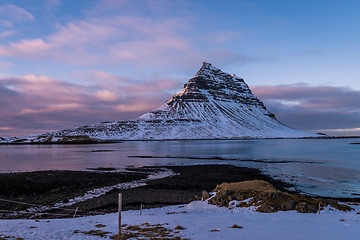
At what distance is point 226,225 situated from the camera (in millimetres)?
16391

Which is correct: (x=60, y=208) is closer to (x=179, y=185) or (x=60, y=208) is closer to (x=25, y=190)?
(x=25, y=190)

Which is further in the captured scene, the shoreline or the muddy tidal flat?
the shoreline

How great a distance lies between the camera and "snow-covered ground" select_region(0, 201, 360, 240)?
14430 millimetres

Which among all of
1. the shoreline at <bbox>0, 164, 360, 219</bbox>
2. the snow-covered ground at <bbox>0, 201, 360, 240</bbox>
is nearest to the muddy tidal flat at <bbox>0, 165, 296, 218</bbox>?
the shoreline at <bbox>0, 164, 360, 219</bbox>

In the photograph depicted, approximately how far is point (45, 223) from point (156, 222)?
760cm

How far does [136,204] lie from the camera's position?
2648 centimetres

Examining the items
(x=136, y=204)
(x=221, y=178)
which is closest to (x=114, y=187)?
(x=136, y=204)

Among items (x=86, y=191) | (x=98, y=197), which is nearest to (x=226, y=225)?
(x=98, y=197)

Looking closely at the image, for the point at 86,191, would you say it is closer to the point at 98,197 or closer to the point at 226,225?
the point at 98,197

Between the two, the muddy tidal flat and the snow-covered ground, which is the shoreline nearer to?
the muddy tidal flat

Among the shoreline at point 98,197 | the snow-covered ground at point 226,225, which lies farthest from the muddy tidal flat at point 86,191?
the snow-covered ground at point 226,225

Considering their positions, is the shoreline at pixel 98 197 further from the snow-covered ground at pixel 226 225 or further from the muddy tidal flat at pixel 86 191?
the snow-covered ground at pixel 226 225

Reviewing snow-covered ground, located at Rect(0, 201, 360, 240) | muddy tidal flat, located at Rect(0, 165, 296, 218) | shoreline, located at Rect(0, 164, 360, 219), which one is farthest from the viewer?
shoreline, located at Rect(0, 164, 360, 219)

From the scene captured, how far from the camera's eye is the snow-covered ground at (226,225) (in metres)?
14.4
